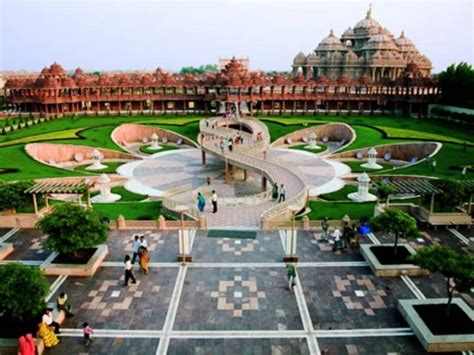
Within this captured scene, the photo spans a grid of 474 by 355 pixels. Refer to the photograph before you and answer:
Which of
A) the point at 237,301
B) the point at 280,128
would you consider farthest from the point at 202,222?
the point at 280,128

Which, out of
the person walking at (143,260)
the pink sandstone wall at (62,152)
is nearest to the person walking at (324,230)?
the person walking at (143,260)

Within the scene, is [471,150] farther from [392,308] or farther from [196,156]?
[392,308]

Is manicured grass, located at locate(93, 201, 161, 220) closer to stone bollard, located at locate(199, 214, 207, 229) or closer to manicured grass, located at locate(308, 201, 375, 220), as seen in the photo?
stone bollard, located at locate(199, 214, 207, 229)

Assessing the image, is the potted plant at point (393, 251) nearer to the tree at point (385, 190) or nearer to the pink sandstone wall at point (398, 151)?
the tree at point (385, 190)

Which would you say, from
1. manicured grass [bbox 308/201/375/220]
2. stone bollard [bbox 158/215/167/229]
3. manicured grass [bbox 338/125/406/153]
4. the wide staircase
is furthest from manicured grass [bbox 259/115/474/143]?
stone bollard [bbox 158/215/167/229]

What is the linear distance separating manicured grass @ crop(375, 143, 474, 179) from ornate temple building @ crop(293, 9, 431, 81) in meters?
49.1

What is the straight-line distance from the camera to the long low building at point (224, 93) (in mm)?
76250

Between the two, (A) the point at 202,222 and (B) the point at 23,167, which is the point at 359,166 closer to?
(A) the point at 202,222

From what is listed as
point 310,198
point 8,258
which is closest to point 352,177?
point 310,198

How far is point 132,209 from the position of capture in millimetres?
31875

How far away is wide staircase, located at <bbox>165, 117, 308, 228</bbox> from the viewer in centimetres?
2839

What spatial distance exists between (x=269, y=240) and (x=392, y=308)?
875 centimetres

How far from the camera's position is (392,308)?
18453 mm

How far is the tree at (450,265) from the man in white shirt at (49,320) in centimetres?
1516
